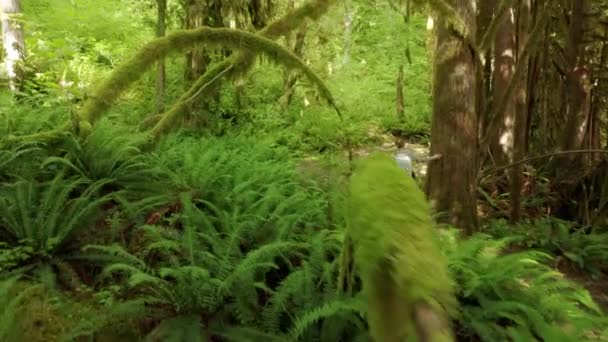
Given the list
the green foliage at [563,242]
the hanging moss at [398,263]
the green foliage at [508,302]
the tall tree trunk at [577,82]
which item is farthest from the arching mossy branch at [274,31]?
the tall tree trunk at [577,82]

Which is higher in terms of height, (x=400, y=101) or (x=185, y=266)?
(x=400, y=101)

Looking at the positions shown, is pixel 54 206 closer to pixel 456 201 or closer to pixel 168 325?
pixel 168 325

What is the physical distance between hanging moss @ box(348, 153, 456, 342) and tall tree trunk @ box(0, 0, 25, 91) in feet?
23.9

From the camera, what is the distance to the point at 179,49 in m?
3.81

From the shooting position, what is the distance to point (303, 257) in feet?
12.1

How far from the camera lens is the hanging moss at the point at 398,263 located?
870 mm

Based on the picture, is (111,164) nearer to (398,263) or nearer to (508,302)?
(508,302)

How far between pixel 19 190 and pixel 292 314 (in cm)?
235

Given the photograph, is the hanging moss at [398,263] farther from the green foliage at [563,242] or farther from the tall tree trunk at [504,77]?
the tall tree trunk at [504,77]

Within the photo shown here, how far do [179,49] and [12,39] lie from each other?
497cm

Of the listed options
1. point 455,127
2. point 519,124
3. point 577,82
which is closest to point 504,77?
point 519,124

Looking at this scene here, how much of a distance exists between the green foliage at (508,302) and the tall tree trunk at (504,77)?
16.8ft

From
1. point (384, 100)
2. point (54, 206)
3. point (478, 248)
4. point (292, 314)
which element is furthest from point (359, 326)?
point (384, 100)

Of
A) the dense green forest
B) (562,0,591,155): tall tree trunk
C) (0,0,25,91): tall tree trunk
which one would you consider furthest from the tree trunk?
(562,0,591,155): tall tree trunk
